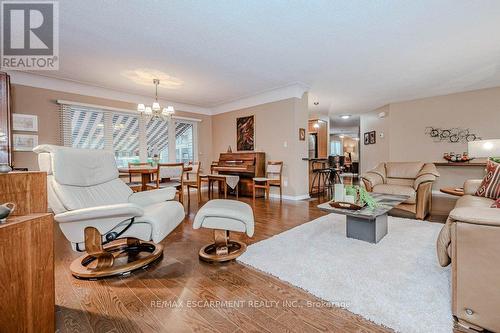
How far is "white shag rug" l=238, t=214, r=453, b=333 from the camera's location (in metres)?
1.33

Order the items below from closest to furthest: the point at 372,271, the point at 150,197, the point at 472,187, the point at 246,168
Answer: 1. the point at 372,271
2. the point at 150,197
3. the point at 472,187
4. the point at 246,168

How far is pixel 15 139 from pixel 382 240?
19.1ft

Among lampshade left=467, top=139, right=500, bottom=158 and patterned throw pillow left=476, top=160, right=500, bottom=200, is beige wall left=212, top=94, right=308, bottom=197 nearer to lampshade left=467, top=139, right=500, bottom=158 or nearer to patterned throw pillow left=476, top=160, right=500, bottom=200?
lampshade left=467, top=139, right=500, bottom=158

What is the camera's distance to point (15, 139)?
3.97 meters

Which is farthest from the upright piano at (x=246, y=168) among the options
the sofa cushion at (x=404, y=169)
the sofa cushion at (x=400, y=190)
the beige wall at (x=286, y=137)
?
the sofa cushion at (x=404, y=169)

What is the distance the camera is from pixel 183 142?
652cm

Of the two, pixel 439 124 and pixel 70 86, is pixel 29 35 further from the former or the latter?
pixel 439 124

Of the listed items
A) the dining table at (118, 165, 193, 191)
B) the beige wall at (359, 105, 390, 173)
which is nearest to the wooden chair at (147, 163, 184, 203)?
the dining table at (118, 165, 193, 191)

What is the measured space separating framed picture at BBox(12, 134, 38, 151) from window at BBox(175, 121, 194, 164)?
9.47ft

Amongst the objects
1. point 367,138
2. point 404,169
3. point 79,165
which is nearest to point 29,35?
point 79,165

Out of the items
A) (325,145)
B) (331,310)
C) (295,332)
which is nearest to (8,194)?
(295,332)

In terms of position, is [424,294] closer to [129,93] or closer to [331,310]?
[331,310]

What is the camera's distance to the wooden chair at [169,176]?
12.9ft

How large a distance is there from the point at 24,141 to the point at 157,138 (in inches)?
98.4
